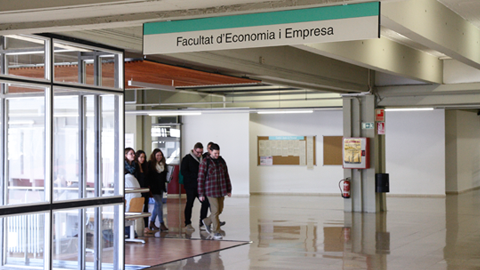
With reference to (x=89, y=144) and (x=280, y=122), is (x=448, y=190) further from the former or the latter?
(x=89, y=144)

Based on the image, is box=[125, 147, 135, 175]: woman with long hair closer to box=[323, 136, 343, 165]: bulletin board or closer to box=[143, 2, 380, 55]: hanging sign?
box=[143, 2, 380, 55]: hanging sign

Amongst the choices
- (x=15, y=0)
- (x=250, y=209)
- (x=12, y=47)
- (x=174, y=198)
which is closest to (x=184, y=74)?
(x=12, y=47)

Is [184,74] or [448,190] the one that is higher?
[184,74]

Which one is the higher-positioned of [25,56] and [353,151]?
[25,56]

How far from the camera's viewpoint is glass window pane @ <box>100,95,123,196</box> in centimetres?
685

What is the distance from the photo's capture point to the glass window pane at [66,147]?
6246mm

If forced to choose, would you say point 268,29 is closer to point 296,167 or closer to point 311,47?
point 311,47

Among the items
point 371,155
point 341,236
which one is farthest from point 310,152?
point 341,236

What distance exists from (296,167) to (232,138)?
7.27 feet

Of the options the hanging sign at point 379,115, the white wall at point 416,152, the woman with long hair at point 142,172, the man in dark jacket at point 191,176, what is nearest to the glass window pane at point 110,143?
the woman with long hair at point 142,172

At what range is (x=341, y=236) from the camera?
979 centimetres

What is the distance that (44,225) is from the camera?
235 inches

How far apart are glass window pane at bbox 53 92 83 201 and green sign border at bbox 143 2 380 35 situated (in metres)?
2.41

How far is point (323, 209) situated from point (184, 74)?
21.6 ft
